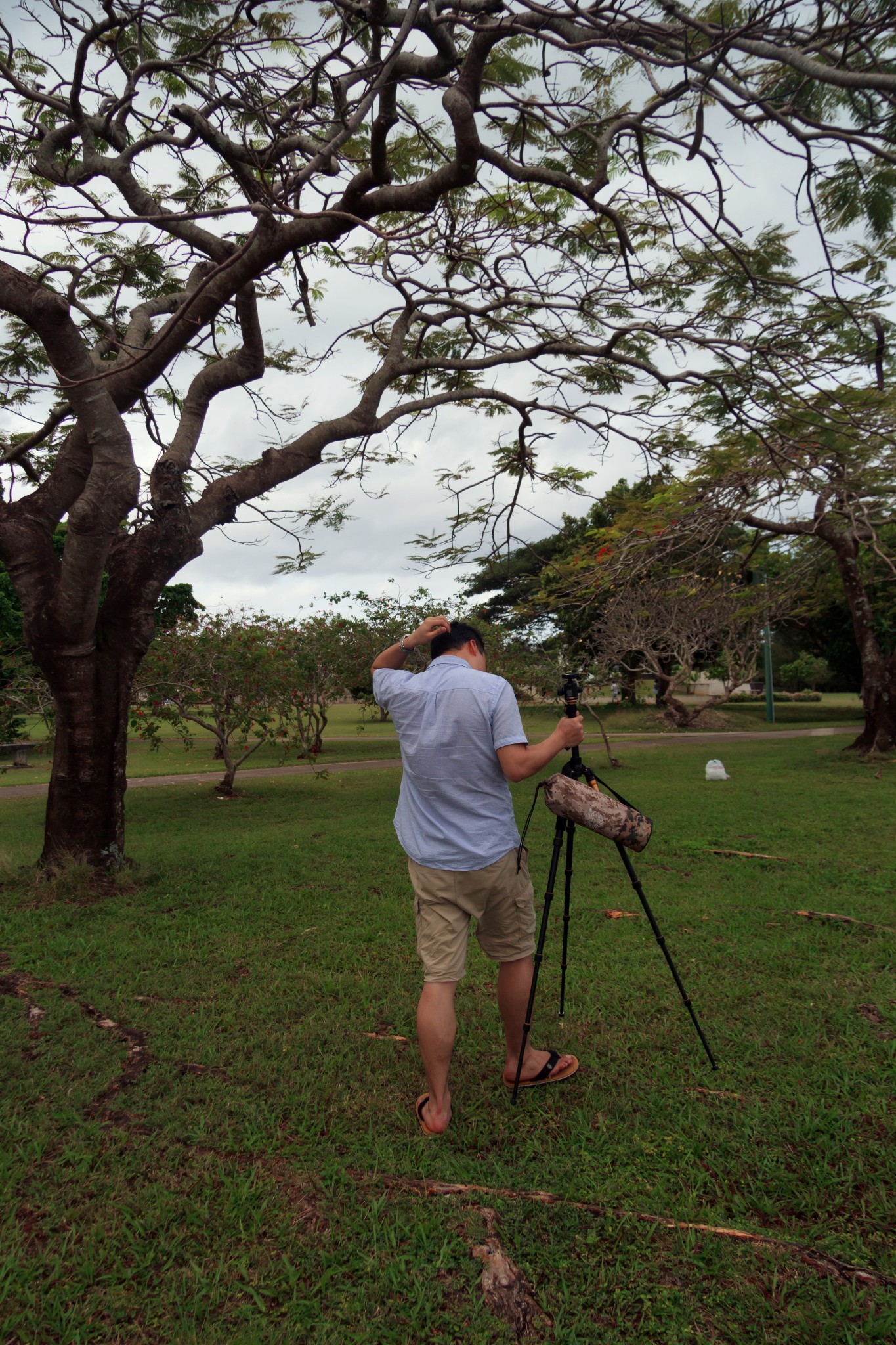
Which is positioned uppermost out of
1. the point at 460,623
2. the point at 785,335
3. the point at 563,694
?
the point at 785,335

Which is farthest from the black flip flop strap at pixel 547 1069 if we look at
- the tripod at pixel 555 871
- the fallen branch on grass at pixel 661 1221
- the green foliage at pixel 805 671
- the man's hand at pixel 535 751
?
the green foliage at pixel 805 671

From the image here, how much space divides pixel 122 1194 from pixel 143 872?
4.13m

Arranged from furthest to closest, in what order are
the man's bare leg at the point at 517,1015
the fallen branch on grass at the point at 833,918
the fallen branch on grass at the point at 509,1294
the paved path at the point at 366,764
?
the paved path at the point at 366,764 < the fallen branch on grass at the point at 833,918 < the man's bare leg at the point at 517,1015 < the fallen branch on grass at the point at 509,1294

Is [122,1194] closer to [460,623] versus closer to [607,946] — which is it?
[460,623]

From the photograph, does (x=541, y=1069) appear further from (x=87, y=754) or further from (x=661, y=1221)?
(x=87, y=754)

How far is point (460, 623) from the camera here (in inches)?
117

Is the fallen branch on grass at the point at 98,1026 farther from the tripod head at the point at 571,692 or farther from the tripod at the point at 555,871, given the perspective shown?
the tripod head at the point at 571,692

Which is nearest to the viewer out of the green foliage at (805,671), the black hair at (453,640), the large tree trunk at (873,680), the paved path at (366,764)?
the black hair at (453,640)

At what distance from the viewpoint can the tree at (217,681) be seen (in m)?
10.8

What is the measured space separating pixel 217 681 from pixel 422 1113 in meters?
8.91

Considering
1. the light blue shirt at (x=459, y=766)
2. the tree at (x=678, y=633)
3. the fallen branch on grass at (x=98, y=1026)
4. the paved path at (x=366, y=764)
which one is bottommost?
the paved path at (x=366, y=764)

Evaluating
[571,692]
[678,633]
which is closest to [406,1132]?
[571,692]

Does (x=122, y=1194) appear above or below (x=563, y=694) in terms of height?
below

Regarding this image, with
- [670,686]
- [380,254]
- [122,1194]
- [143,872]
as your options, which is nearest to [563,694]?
[122,1194]
